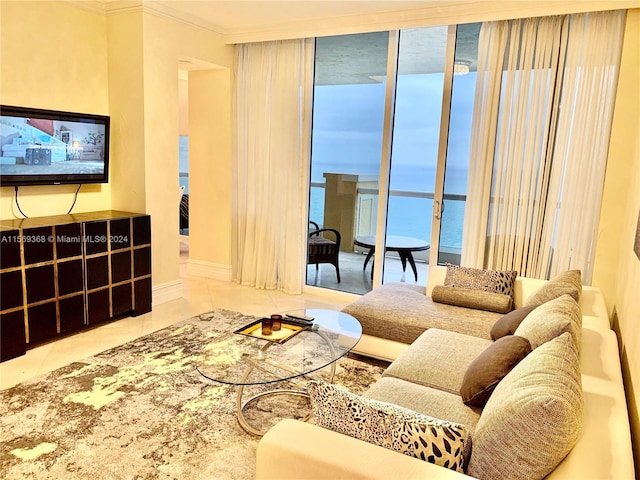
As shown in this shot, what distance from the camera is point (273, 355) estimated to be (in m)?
2.59

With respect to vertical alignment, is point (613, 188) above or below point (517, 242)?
above

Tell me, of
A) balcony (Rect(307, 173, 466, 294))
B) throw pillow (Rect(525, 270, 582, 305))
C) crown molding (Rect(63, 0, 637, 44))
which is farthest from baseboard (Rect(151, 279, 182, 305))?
throw pillow (Rect(525, 270, 582, 305))

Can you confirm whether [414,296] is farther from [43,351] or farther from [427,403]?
[43,351]

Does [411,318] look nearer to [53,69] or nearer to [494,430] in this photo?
[494,430]

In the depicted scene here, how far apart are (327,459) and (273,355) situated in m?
1.28

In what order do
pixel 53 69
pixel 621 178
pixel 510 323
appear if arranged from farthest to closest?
pixel 53 69
pixel 621 178
pixel 510 323

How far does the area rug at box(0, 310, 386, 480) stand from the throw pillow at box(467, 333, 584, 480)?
1270 mm

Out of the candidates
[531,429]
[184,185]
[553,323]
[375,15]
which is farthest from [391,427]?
[184,185]

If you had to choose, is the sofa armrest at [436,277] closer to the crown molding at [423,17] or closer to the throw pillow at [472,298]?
the throw pillow at [472,298]

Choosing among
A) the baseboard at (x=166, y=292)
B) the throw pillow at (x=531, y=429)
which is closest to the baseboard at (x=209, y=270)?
the baseboard at (x=166, y=292)

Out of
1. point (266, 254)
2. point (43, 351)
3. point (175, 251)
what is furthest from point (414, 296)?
point (43, 351)

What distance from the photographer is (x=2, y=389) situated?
9.55 ft

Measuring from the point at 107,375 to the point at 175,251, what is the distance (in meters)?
1.91

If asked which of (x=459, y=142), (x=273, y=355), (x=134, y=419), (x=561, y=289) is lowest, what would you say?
(x=134, y=419)
